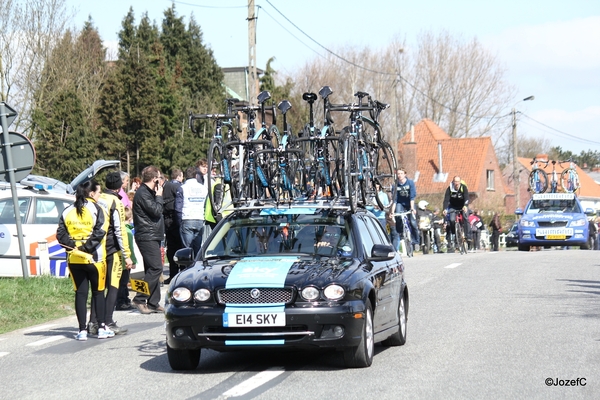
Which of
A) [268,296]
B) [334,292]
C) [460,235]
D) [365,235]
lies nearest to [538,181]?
[460,235]

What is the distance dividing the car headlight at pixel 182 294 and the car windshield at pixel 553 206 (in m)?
24.5

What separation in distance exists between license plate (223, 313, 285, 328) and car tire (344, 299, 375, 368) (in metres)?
0.69

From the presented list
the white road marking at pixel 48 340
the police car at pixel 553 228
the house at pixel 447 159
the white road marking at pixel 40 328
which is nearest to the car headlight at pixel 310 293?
the white road marking at pixel 48 340

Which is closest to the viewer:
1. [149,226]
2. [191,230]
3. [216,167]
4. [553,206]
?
→ [216,167]

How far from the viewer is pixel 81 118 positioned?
46094 mm

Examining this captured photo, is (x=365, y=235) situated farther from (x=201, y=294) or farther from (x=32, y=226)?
(x=32, y=226)

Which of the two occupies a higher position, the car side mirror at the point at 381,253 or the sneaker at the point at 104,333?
the car side mirror at the point at 381,253

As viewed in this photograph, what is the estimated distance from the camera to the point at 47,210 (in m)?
17.8

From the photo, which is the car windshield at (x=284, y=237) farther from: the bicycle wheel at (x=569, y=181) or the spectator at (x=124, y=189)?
the bicycle wheel at (x=569, y=181)

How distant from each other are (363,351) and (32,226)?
32.4 feet

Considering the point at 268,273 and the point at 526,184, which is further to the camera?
the point at 526,184

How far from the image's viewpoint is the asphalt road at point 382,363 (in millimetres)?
8023

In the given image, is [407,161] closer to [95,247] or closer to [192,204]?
[192,204]

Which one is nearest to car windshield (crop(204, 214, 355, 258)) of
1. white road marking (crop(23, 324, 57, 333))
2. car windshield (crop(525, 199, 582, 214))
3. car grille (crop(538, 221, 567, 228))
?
white road marking (crop(23, 324, 57, 333))
